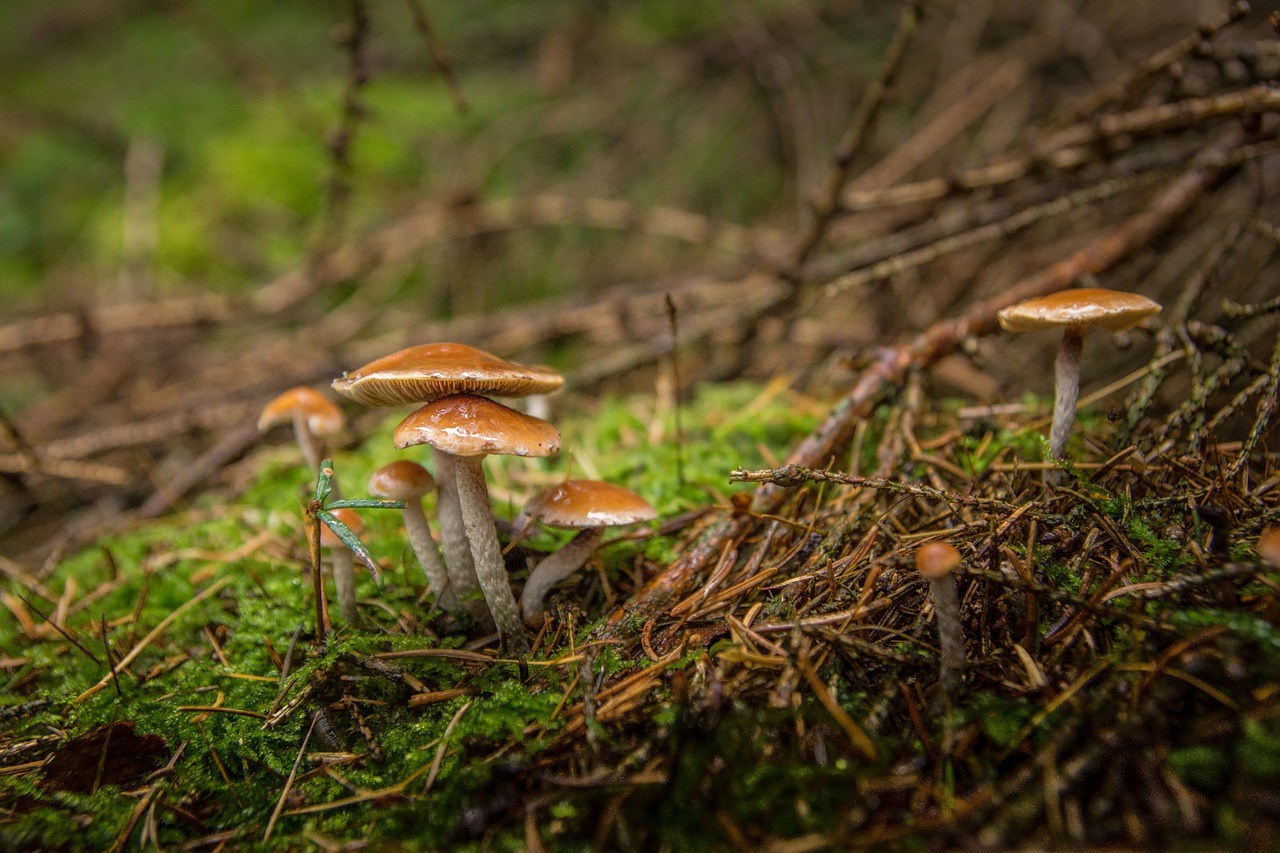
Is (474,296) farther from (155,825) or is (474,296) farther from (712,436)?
(155,825)

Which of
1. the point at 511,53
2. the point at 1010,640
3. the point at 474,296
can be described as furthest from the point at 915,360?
the point at 511,53

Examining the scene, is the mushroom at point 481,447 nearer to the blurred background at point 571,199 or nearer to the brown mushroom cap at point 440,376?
the brown mushroom cap at point 440,376

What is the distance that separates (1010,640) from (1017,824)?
50 cm

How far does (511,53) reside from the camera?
670cm

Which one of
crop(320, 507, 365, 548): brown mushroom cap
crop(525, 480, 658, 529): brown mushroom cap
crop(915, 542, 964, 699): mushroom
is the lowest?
crop(915, 542, 964, 699): mushroom

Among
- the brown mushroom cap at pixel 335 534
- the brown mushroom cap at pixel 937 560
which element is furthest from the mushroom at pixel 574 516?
the brown mushroom cap at pixel 937 560

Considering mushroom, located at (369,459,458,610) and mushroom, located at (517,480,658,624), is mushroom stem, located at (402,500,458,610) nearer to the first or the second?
mushroom, located at (369,459,458,610)

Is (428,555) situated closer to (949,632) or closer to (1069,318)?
(949,632)

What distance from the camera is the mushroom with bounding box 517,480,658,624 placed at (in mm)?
1674

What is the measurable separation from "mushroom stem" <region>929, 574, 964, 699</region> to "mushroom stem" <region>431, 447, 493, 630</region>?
1241mm

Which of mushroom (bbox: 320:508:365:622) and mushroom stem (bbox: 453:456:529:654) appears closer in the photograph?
mushroom stem (bbox: 453:456:529:654)

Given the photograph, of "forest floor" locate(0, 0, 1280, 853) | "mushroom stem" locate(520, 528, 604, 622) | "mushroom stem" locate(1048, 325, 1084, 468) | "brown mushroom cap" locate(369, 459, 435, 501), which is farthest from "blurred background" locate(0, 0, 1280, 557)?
"brown mushroom cap" locate(369, 459, 435, 501)

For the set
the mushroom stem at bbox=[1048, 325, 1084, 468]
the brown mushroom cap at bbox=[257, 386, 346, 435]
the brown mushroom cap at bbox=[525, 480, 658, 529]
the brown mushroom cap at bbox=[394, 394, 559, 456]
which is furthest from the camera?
the brown mushroom cap at bbox=[257, 386, 346, 435]

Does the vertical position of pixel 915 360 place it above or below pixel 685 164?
below
